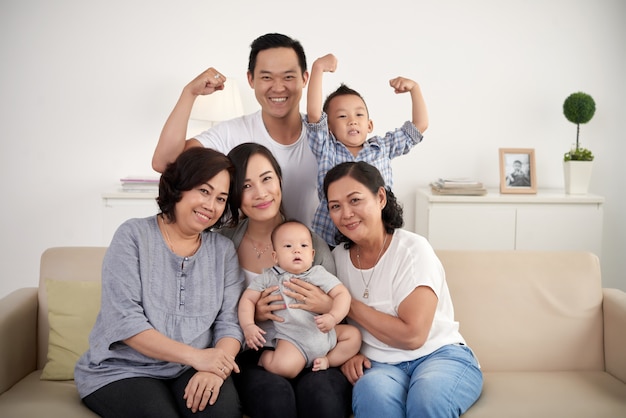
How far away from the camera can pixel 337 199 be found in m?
2.12

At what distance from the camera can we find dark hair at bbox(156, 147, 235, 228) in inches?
79.1

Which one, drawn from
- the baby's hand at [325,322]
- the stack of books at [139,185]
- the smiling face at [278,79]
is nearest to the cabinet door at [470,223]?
the stack of books at [139,185]

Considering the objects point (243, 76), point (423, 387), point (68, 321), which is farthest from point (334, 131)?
point (243, 76)

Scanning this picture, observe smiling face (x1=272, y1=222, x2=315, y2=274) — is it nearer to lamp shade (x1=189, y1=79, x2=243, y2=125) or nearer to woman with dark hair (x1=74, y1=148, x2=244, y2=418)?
woman with dark hair (x1=74, y1=148, x2=244, y2=418)

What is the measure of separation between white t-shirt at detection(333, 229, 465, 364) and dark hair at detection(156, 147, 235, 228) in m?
0.58

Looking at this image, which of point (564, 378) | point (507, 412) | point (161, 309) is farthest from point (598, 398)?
point (161, 309)

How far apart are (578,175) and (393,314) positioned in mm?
2550

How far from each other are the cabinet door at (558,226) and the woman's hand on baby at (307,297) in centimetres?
233

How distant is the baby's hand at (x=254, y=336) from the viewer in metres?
1.99

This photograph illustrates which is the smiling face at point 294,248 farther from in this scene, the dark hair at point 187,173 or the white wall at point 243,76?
the white wall at point 243,76

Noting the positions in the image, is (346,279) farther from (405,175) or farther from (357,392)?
(405,175)

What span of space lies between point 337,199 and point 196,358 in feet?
2.18

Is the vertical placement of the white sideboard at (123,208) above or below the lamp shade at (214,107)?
below

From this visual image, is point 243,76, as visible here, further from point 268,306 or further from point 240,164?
point 268,306
